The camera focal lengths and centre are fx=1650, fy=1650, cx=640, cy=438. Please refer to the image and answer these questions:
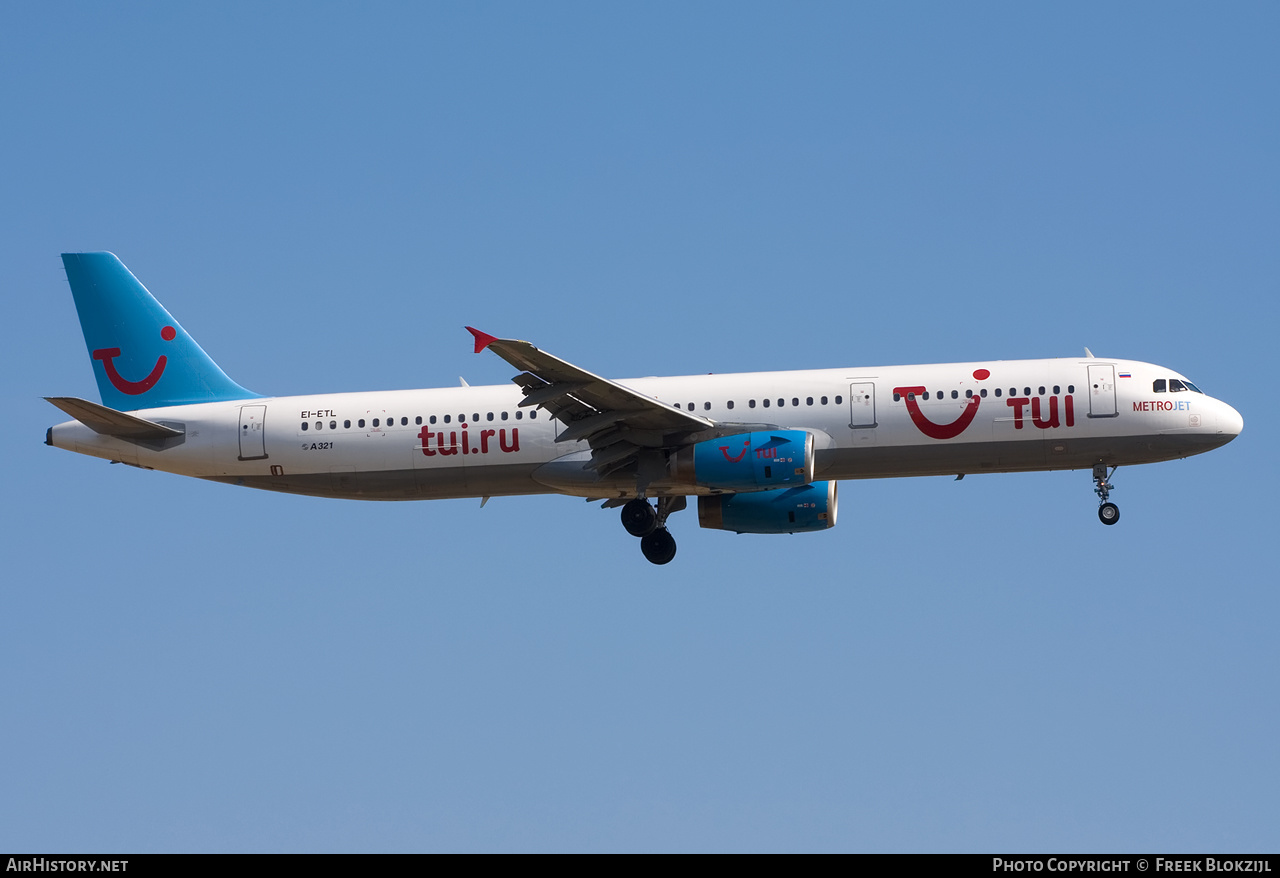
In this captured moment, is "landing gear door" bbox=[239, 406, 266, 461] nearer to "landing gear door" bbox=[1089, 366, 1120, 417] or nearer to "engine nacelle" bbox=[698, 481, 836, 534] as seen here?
"engine nacelle" bbox=[698, 481, 836, 534]

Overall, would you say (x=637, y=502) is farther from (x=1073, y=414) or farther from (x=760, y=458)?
(x=1073, y=414)

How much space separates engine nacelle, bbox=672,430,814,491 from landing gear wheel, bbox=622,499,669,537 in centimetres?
331

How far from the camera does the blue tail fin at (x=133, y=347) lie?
47094mm

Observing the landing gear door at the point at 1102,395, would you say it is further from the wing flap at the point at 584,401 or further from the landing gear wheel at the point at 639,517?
the landing gear wheel at the point at 639,517

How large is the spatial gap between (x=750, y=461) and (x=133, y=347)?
18.8 metres

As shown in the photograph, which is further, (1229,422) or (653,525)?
(653,525)

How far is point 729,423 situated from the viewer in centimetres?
4294

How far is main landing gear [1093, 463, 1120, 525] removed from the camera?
42969mm

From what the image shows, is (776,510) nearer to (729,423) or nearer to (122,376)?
(729,423)

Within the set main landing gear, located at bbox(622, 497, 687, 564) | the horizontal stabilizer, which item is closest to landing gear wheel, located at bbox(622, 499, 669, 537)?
main landing gear, located at bbox(622, 497, 687, 564)

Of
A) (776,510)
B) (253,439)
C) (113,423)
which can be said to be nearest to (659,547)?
(776,510)

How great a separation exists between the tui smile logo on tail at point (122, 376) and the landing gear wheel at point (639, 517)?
14.1 meters

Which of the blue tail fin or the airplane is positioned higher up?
the blue tail fin

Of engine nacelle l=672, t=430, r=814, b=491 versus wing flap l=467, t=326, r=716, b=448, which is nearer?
wing flap l=467, t=326, r=716, b=448
